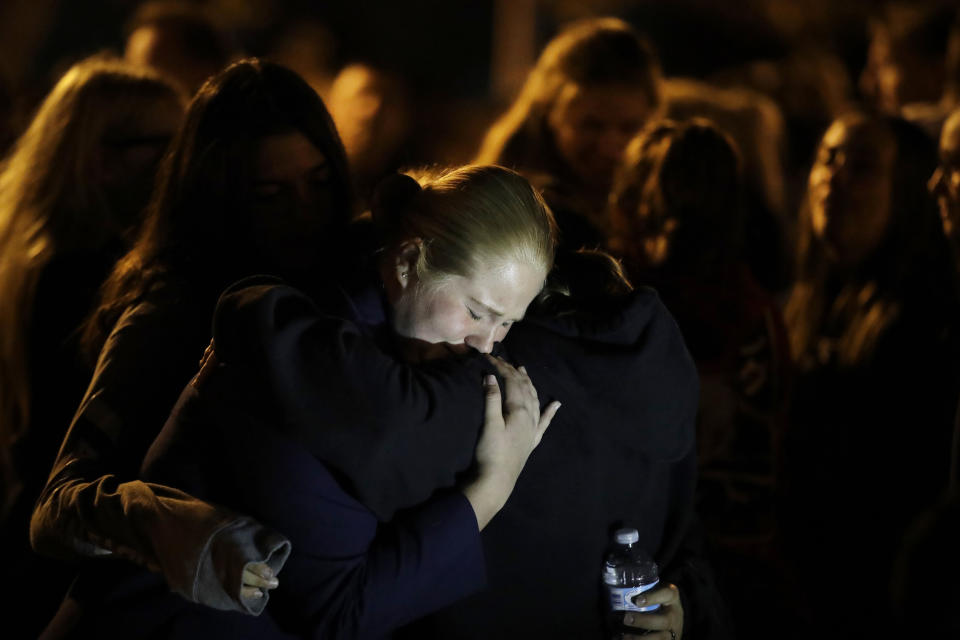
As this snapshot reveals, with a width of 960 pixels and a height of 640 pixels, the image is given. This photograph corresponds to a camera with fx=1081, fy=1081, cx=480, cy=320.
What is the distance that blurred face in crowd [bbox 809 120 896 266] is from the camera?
346cm

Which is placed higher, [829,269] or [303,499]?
[303,499]

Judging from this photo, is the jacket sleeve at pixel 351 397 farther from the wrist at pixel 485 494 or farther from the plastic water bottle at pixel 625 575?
the plastic water bottle at pixel 625 575

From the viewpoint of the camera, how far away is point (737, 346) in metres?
2.87

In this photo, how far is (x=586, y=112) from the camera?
149 inches

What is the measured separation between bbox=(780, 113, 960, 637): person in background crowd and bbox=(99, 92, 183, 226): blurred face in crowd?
2079 millimetres

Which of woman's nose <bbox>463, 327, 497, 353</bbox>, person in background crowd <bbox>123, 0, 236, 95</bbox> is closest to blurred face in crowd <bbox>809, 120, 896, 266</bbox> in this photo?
woman's nose <bbox>463, 327, 497, 353</bbox>

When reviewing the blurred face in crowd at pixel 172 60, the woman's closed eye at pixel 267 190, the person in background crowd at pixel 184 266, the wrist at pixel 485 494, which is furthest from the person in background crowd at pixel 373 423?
the blurred face in crowd at pixel 172 60

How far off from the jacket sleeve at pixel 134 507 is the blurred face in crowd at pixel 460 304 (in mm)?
423

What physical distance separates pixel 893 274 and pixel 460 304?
2.06 metres

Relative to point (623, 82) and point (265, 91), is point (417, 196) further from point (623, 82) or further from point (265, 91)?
point (623, 82)

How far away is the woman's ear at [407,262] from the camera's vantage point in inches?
70.7

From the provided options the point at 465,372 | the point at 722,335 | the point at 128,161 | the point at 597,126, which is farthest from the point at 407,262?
the point at 597,126

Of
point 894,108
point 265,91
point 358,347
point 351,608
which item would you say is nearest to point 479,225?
point 358,347

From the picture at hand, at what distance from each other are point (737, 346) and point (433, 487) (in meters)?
1.38
